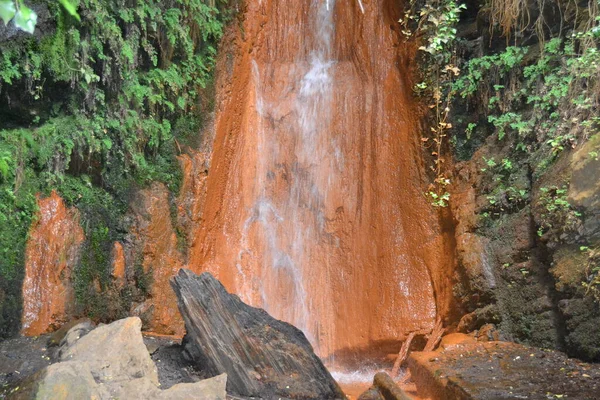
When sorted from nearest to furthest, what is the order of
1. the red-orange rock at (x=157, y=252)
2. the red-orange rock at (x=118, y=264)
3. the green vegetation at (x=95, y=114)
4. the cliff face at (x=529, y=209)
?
the cliff face at (x=529, y=209) → the green vegetation at (x=95, y=114) → the red-orange rock at (x=118, y=264) → the red-orange rock at (x=157, y=252)

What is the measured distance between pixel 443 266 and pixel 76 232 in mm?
5135

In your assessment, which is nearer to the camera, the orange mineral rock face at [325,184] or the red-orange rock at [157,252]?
the red-orange rock at [157,252]

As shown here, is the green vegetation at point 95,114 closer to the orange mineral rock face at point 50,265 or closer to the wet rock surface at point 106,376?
the orange mineral rock face at point 50,265

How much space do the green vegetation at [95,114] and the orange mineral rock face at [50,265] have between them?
127 millimetres

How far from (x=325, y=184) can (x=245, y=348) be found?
434 centimetres

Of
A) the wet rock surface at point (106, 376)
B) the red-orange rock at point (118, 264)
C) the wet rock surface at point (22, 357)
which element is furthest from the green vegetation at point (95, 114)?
the wet rock surface at point (106, 376)

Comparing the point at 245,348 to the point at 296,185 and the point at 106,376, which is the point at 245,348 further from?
the point at 296,185

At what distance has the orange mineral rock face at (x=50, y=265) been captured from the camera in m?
6.72

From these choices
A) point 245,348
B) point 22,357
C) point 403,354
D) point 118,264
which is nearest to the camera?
point 245,348

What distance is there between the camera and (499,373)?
18.0 feet

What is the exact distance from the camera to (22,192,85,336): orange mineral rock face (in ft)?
22.1

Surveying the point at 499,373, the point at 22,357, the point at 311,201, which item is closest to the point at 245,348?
the point at 22,357

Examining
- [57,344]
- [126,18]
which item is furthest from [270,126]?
[57,344]

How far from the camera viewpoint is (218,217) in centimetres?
879
